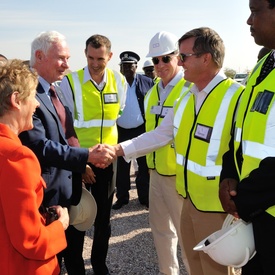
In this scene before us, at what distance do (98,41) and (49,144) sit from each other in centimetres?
188

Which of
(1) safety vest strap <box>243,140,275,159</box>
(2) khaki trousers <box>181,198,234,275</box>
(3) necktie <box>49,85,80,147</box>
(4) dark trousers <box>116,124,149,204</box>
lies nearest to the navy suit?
(3) necktie <box>49,85,80,147</box>

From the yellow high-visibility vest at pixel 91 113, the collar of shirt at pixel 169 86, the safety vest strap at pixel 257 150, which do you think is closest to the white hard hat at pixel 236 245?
the safety vest strap at pixel 257 150

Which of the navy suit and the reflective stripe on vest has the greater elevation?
the reflective stripe on vest

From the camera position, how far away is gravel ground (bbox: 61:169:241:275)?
4254 millimetres

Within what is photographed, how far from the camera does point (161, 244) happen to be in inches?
146

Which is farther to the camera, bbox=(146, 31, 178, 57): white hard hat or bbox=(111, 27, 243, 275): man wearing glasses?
bbox=(146, 31, 178, 57): white hard hat

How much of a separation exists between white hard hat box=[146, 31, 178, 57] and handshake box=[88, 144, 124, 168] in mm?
1176

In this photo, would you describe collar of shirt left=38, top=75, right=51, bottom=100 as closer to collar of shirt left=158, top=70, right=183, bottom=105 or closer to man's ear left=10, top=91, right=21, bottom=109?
man's ear left=10, top=91, right=21, bottom=109

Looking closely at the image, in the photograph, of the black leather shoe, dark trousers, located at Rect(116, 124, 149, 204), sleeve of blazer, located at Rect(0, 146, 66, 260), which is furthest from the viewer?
dark trousers, located at Rect(116, 124, 149, 204)

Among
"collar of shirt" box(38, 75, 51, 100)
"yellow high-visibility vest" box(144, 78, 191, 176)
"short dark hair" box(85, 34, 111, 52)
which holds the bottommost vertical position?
"yellow high-visibility vest" box(144, 78, 191, 176)

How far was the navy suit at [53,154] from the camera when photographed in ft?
8.85

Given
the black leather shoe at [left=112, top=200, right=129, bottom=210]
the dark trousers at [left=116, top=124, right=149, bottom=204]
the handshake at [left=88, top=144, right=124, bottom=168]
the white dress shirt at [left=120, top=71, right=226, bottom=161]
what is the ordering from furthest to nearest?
the dark trousers at [left=116, top=124, right=149, bottom=204], the black leather shoe at [left=112, top=200, right=129, bottom=210], the white dress shirt at [left=120, top=71, right=226, bottom=161], the handshake at [left=88, top=144, right=124, bottom=168]

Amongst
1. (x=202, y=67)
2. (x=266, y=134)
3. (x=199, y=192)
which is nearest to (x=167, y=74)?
(x=202, y=67)

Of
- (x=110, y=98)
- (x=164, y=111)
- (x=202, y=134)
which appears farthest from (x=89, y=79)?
(x=202, y=134)
